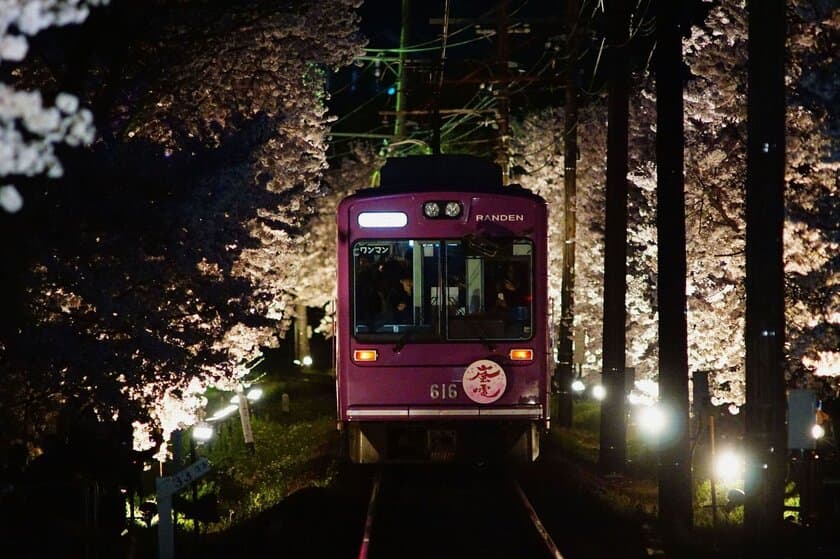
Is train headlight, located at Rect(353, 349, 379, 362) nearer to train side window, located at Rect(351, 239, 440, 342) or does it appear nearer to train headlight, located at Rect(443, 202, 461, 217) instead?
train side window, located at Rect(351, 239, 440, 342)

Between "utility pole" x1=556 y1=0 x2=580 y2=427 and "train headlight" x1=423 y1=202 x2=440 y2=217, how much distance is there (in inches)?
403

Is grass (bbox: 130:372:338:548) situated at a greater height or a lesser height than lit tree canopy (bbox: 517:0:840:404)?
lesser

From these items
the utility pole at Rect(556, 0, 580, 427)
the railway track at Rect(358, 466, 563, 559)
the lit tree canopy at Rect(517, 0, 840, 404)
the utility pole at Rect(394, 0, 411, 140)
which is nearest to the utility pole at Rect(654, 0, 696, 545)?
the railway track at Rect(358, 466, 563, 559)

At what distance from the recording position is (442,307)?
1366 cm

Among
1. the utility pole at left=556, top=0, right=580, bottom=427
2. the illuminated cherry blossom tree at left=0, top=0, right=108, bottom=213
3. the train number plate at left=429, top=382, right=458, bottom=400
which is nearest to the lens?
the illuminated cherry blossom tree at left=0, top=0, right=108, bottom=213

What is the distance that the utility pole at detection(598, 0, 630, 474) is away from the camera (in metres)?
16.9

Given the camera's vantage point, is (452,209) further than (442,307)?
Yes

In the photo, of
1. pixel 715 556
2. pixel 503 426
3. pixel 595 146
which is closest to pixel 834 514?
pixel 715 556

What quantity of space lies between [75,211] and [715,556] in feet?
21.2

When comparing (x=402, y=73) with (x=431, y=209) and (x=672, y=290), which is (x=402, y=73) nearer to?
(x=431, y=209)

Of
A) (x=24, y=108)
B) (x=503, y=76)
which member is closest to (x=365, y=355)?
(x=24, y=108)

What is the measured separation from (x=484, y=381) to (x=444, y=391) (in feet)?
1.53

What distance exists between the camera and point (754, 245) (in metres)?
9.43

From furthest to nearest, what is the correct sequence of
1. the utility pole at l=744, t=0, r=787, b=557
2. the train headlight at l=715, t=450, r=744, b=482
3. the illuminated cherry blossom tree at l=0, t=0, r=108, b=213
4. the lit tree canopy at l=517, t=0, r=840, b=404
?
the lit tree canopy at l=517, t=0, r=840, b=404 → the train headlight at l=715, t=450, r=744, b=482 → the utility pole at l=744, t=0, r=787, b=557 → the illuminated cherry blossom tree at l=0, t=0, r=108, b=213
